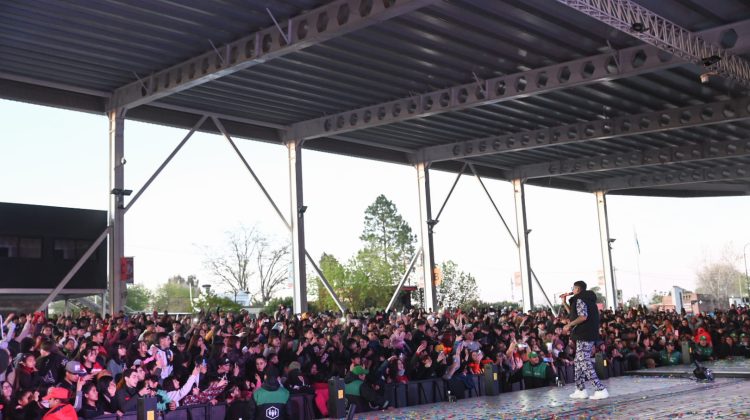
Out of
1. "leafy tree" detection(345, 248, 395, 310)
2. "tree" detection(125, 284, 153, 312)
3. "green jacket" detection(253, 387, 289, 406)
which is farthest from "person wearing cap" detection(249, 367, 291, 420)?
"tree" detection(125, 284, 153, 312)

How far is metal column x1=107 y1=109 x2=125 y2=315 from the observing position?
19.0m

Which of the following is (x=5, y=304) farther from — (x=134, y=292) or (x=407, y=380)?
(x=134, y=292)

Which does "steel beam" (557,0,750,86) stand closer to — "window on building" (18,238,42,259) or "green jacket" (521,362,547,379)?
"green jacket" (521,362,547,379)

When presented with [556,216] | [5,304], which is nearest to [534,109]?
[5,304]

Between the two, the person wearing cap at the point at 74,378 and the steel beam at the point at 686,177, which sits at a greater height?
the steel beam at the point at 686,177

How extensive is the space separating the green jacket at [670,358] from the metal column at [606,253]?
16.0m

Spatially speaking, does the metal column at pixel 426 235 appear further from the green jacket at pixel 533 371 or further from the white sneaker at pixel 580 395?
the white sneaker at pixel 580 395

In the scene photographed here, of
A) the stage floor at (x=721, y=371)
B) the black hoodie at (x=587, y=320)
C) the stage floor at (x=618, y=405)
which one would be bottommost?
the stage floor at (x=721, y=371)

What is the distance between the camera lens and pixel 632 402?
1145 cm

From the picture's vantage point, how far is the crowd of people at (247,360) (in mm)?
→ 9867

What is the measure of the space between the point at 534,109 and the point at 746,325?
9.20 metres

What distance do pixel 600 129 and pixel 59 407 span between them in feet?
64.9

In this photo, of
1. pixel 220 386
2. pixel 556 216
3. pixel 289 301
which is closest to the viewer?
pixel 220 386

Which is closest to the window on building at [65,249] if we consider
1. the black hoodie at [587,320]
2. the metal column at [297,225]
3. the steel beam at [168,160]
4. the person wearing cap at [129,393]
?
the steel beam at [168,160]
